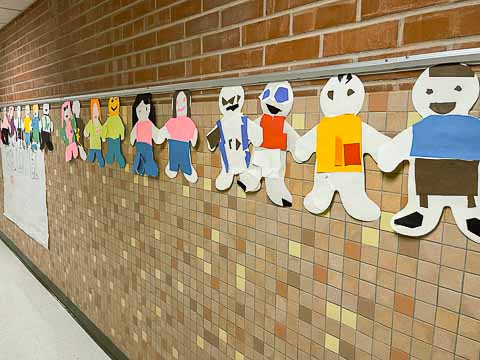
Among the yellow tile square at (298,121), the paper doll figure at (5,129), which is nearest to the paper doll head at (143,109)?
the yellow tile square at (298,121)

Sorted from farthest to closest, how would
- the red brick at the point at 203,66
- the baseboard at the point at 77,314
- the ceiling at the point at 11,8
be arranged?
the ceiling at the point at 11,8
the baseboard at the point at 77,314
the red brick at the point at 203,66

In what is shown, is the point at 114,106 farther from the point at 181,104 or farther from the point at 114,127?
the point at 181,104

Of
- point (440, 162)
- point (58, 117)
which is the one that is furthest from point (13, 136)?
point (440, 162)

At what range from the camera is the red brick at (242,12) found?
113cm

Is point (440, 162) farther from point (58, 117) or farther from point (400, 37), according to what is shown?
point (58, 117)

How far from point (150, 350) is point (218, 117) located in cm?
128

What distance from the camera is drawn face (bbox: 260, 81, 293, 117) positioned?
1.05 m

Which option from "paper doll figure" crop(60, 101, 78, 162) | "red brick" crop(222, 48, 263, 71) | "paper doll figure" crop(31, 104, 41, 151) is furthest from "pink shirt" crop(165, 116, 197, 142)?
"paper doll figure" crop(31, 104, 41, 151)

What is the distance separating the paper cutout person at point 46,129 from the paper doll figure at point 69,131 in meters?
0.30

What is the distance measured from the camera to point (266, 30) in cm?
111

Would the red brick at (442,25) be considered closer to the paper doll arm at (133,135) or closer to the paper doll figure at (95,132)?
the paper doll arm at (133,135)

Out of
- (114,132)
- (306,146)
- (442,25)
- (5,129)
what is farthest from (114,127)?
(5,129)

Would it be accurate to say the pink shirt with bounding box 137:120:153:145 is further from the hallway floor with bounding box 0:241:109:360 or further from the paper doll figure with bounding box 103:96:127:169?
the hallway floor with bounding box 0:241:109:360

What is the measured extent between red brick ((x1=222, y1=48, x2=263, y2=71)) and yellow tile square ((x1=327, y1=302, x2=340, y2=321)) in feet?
2.50
